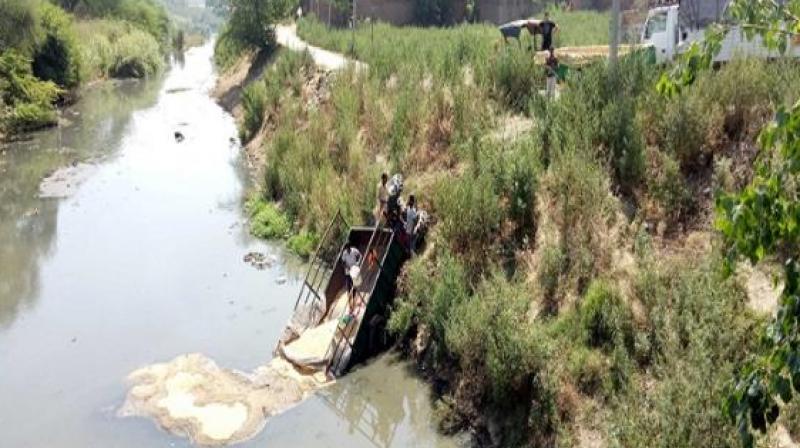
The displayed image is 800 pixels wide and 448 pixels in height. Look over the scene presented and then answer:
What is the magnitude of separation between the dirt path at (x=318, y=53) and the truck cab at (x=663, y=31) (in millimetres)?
9061

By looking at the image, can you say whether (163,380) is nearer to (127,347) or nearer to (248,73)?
(127,347)

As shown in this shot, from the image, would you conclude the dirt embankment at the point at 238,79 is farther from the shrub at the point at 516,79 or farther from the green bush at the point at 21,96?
the shrub at the point at 516,79

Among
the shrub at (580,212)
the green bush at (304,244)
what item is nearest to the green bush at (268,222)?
the green bush at (304,244)

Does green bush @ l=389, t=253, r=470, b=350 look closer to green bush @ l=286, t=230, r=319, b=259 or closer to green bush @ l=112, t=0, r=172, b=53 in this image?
green bush @ l=286, t=230, r=319, b=259

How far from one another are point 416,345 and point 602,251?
3555 mm

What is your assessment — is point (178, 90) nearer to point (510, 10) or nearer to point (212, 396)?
point (510, 10)

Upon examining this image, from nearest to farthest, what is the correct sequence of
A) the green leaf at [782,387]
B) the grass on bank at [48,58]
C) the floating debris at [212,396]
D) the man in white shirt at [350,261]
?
the green leaf at [782,387]
the floating debris at [212,396]
the man in white shirt at [350,261]
the grass on bank at [48,58]

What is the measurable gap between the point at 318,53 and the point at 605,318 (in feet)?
97.9

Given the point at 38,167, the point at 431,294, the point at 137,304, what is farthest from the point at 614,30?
the point at 38,167

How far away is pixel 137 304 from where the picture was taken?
16078mm

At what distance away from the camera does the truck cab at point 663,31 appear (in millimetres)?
18766

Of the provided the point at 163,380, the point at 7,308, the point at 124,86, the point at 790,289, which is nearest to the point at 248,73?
the point at 124,86

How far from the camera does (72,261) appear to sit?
18.9m

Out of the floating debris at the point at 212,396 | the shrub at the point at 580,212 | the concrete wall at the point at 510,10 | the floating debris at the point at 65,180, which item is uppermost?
the concrete wall at the point at 510,10
